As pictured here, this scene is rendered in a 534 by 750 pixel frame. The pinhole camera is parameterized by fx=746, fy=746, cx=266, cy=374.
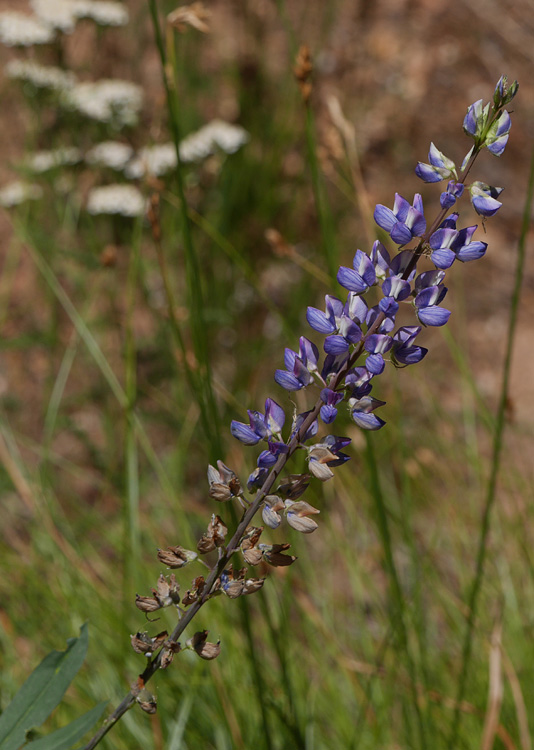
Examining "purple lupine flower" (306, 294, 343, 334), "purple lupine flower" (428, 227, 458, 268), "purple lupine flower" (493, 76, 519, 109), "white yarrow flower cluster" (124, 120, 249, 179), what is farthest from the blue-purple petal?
"white yarrow flower cluster" (124, 120, 249, 179)

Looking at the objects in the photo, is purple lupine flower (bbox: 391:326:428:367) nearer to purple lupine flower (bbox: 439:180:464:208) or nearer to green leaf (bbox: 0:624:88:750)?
purple lupine flower (bbox: 439:180:464:208)

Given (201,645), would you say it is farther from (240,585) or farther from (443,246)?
(443,246)

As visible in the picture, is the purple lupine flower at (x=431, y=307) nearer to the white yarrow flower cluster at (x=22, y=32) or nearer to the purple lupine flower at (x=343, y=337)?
the purple lupine flower at (x=343, y=337)

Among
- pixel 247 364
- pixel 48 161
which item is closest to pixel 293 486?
pixel 247 364

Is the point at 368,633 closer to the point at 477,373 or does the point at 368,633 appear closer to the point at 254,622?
the point at 254,622

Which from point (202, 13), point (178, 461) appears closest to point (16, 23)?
point (178, 461)

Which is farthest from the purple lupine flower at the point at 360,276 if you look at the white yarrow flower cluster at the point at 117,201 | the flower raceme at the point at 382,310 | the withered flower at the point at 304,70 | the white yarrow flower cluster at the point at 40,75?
the white yarrow flower cluster at the point at 40,75
